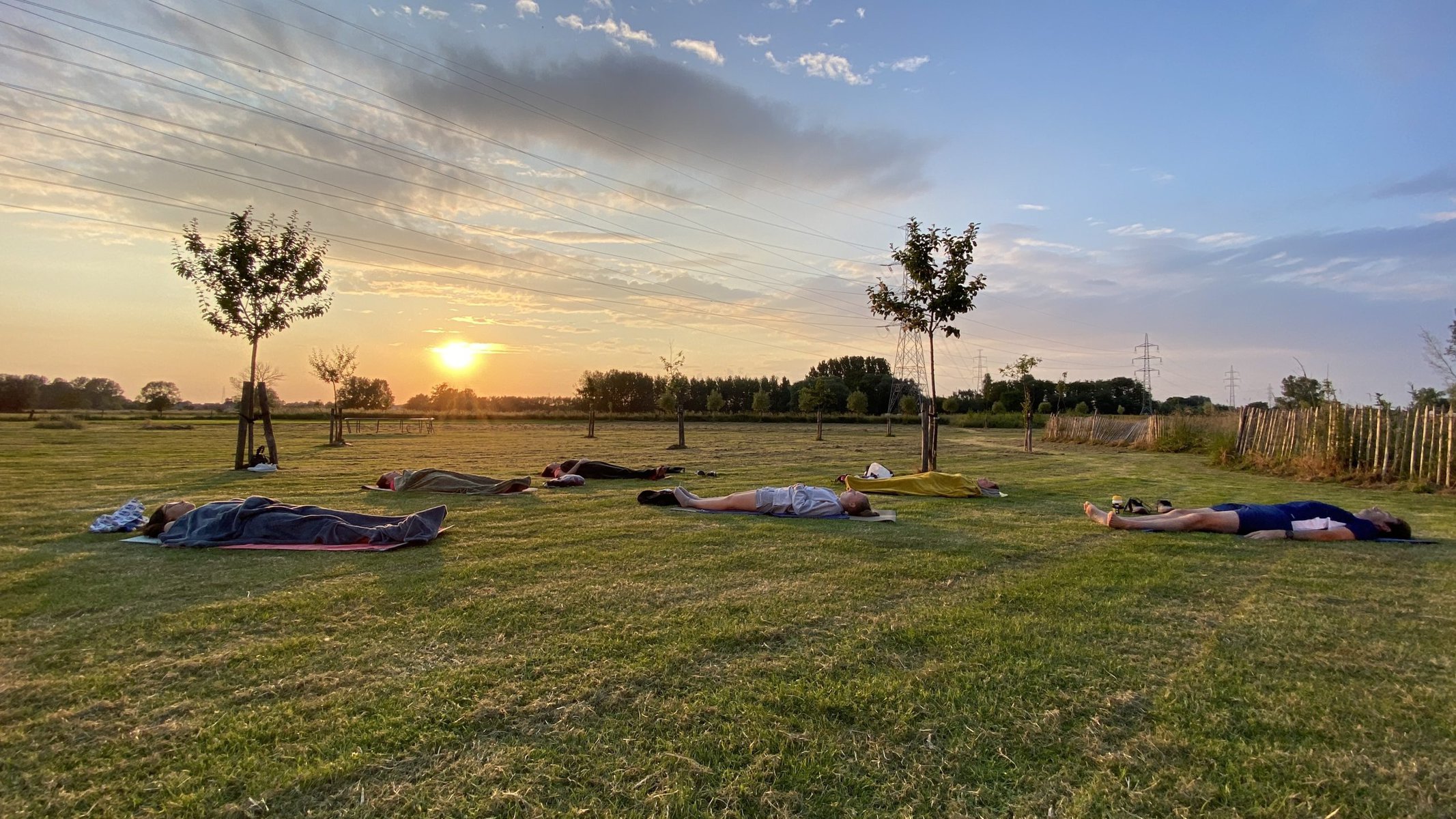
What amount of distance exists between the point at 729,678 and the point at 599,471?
10.9 m

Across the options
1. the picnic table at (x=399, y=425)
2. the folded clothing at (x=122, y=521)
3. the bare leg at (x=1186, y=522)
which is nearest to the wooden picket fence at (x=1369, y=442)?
the bare leg at (x=1186, y=522)

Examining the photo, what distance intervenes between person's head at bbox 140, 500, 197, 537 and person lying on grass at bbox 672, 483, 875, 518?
6092mm

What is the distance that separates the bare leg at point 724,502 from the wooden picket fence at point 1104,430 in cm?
2718

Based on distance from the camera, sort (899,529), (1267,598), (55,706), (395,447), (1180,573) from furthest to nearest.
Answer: (395,447) → (899,529) → (1180,573) → (1267,598) → (55,706)

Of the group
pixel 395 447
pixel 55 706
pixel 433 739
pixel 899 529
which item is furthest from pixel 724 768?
pixel 395 447

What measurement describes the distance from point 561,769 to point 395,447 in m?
27.4

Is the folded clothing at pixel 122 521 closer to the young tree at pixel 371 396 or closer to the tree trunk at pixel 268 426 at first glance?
the tree trunk at pixel 268 426

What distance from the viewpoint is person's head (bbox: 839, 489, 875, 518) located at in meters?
9.19

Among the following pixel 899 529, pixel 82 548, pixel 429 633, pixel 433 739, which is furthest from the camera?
pixel 899 529

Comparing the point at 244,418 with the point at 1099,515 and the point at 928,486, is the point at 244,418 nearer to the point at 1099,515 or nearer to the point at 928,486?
the point at 928,486

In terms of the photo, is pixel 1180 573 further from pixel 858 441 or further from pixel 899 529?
pixel 858 441

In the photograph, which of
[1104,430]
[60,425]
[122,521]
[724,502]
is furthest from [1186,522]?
[60,425]

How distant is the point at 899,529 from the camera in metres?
8.18

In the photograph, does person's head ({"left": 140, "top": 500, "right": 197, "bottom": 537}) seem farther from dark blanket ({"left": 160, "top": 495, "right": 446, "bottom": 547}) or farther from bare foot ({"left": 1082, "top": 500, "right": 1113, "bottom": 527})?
bare foot ({"left": 1082, "top": 500, "right": 1113, "bottom": 527})
